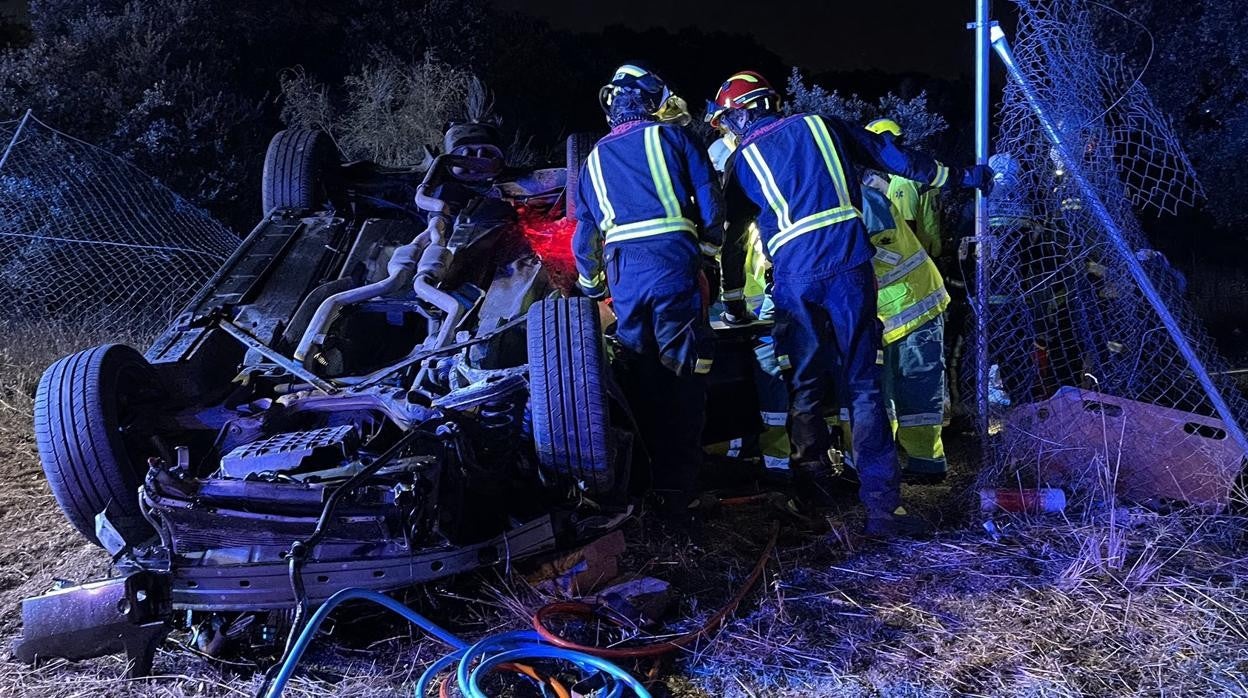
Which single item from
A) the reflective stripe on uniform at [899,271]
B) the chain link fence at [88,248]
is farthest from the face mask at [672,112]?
the chain link fence at [88,248]

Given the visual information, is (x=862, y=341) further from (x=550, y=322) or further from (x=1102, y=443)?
(x=550, y=322)

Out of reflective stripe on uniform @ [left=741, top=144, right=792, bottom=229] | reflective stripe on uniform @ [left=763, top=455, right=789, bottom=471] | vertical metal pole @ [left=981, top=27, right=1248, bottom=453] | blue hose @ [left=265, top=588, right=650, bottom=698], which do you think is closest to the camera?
blue hose @ [left=265, top=588, right=650, bottom=698]

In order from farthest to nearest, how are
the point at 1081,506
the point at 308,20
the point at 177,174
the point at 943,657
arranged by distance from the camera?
the point at 308,20, the point at 177,174, the point at 1081,506, the point at 943,657

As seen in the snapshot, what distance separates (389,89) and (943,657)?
10.2 metres

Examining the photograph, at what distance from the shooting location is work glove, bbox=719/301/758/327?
443 cm

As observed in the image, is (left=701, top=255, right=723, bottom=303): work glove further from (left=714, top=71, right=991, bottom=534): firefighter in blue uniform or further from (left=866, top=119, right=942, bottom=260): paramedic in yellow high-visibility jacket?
(left=866, top=119, right=942, bottom=260): paramedic in yellow high-visibility jacket

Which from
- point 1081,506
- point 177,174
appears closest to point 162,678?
point 1081,506

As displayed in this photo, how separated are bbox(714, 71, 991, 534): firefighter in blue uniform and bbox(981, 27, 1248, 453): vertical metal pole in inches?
12.5

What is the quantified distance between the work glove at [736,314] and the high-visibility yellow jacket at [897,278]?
2.15 ft

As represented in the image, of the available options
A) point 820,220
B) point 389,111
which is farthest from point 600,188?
point 389,111

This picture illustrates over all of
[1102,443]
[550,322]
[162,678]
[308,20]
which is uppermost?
[308,20]

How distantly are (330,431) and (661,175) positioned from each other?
1.72 meters

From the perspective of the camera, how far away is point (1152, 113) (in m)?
3.80

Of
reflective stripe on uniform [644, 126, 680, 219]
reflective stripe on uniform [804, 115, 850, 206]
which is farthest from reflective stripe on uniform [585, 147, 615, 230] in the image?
reflective stripe on uniform [804, 115, 850, 206]
